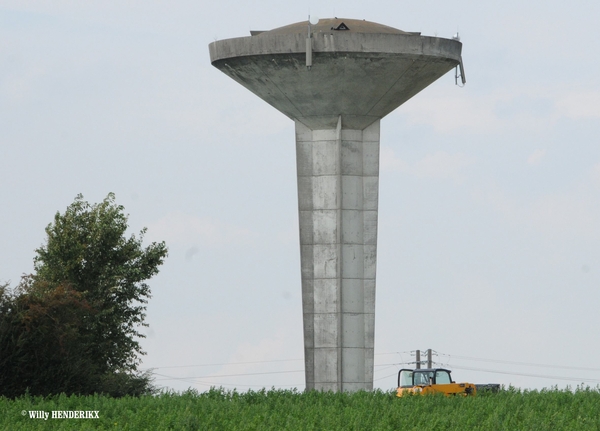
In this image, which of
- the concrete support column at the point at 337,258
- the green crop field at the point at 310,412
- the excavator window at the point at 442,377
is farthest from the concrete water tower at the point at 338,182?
the excavator window at the point at 442,377

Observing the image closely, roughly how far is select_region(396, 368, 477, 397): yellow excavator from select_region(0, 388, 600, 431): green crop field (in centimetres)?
139

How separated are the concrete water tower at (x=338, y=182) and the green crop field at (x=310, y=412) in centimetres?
197

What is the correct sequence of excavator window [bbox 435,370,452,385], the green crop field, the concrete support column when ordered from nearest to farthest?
the green crop field
the concrete support column
excavator window [bbox 435,370,452,385]

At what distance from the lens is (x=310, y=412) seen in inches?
1180

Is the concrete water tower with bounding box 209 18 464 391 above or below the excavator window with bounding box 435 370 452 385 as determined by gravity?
above

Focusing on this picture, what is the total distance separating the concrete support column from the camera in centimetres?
3653

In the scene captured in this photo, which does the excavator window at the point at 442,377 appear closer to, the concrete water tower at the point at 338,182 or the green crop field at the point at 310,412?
the green crop field at the point at 310,412

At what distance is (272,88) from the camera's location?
1436 inches

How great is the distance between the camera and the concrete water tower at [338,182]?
36.2 meters

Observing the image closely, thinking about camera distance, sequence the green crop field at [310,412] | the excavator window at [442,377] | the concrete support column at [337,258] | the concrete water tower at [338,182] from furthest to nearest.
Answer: the excavator window at [442,377]
the concrete support column at [337,258]
the concrete water tower at [338,182]
the green crop field at [310,412]

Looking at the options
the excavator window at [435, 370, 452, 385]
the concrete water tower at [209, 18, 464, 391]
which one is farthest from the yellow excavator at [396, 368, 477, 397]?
the concrete water tower at [209, 18, 464, 391]

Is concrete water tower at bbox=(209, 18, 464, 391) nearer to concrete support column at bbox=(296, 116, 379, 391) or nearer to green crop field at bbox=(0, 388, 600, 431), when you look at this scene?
concrete support column at bbox=(296, 116, 379, 391)

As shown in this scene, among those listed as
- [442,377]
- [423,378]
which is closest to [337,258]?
[423,378]

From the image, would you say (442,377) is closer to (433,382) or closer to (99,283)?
(433,382)
